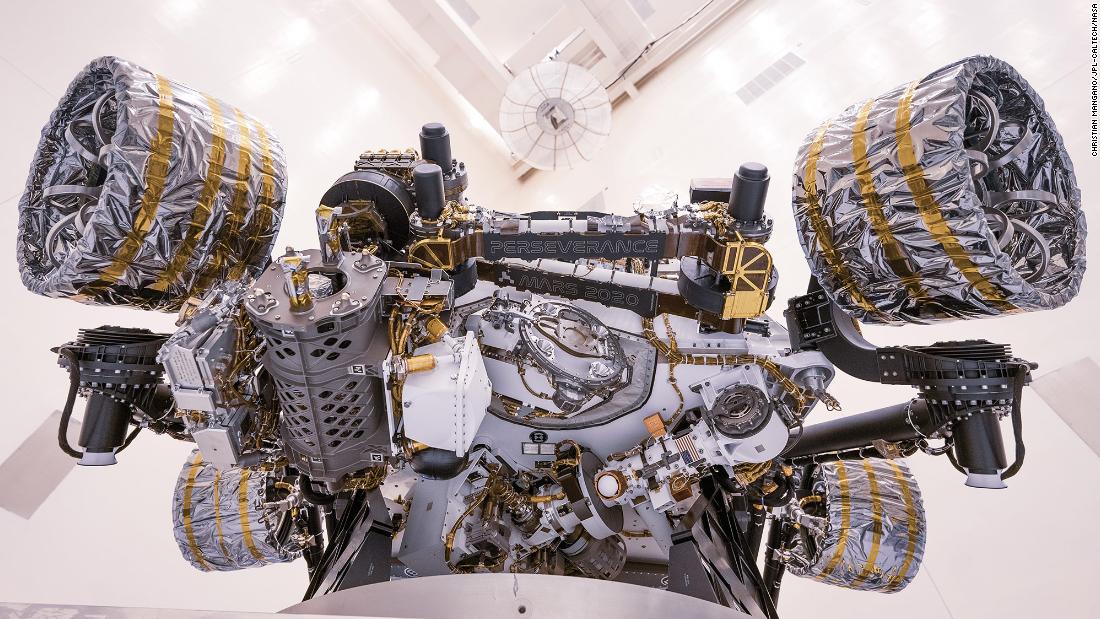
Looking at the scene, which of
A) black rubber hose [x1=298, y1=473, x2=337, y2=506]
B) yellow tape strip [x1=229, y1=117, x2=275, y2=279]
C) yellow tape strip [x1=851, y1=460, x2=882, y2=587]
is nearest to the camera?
yellow tape strip [x1=229, y1=117, x2=275, y2=279]

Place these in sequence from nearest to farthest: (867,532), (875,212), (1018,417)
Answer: (875,212) → (1018,417) → (867,532)

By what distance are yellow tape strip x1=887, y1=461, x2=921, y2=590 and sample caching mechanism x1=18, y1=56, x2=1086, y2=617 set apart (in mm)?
17

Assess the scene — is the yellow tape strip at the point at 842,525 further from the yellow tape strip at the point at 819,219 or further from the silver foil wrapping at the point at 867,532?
the yellow tape strip at the point at 819,219

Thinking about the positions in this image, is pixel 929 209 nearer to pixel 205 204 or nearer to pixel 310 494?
pixel 205 204

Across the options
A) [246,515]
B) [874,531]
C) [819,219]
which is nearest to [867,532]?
[874,531]

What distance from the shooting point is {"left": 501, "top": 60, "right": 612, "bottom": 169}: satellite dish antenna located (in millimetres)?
8117

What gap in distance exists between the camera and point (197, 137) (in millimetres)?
2732

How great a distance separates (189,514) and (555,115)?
5951mm

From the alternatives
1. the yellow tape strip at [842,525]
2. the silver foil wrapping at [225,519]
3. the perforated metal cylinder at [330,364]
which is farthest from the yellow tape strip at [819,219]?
the silver foil wrapping at [225,519]

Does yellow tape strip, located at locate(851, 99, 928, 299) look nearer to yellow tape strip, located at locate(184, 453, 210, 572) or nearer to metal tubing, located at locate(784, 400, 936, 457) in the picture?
metal tubing, located at locate(784, 400, 936, 457)

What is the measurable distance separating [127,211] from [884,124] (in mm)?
2646

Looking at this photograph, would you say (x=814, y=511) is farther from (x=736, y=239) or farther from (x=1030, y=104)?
(x=1030, y=104)

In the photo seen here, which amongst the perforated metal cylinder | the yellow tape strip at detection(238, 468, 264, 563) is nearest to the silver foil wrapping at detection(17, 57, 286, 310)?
the perforated metal cylinder

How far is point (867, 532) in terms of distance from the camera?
3.58m
